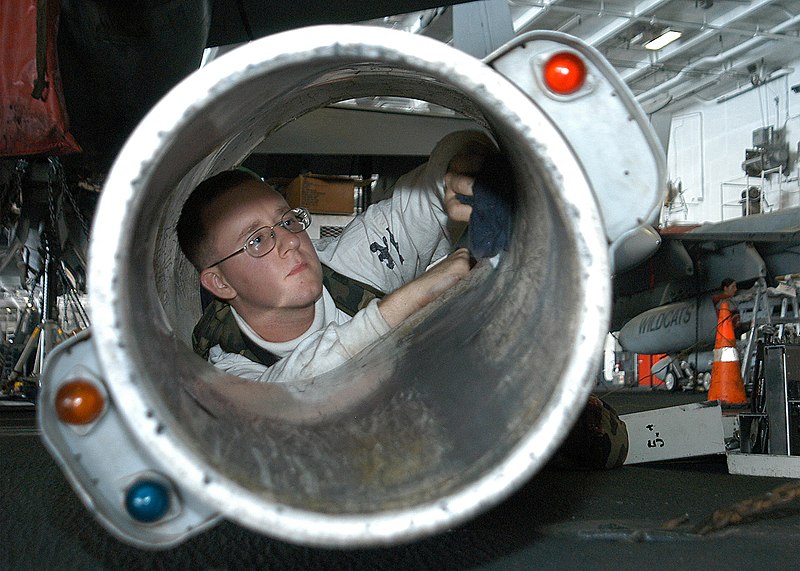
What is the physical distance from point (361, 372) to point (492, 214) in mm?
291

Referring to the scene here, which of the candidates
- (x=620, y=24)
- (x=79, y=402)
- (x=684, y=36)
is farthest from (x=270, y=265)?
(x=684, y=36)

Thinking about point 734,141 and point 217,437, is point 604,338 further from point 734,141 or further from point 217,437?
point 734,141

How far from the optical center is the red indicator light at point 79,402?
0.62m

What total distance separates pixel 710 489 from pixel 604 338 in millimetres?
984

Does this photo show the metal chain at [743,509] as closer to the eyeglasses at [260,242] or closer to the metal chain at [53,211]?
the eyeglasses at [260,242]

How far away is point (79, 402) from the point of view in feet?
2.03

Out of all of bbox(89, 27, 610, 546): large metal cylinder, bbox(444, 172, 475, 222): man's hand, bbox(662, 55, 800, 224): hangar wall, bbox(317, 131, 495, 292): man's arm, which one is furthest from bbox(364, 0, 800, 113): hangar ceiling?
bbox(89, 27, 610, 546): large metal cylinder

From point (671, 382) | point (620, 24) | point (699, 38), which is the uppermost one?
point (620, 24)

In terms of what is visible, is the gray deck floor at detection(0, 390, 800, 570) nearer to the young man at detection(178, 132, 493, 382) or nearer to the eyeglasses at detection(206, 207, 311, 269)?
the young man at detection(178, 132, 493, 382)

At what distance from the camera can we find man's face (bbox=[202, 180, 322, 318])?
111 cm

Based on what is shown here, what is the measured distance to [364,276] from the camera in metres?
1.35

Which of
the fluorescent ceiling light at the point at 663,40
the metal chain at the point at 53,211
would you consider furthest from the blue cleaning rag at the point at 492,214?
the fluorescent ceiling light at the point at 663,40

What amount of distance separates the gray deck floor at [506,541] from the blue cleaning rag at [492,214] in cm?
39

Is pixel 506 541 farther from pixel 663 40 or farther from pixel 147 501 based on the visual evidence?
pixel 663 40
